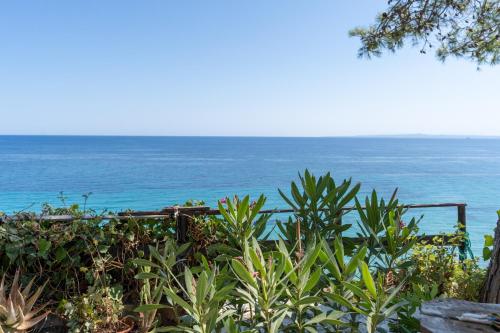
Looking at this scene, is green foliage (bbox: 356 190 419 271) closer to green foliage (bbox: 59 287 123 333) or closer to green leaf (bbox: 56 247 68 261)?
green foliage (bbox: 59 287 123 333)

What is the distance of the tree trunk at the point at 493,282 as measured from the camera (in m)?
2.63

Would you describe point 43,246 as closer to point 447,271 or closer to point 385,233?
point 385,233

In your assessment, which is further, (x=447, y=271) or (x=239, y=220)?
(x=447, y=271)

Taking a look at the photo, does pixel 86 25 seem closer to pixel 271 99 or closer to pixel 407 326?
pixel 271 99

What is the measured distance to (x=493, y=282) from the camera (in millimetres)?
2668

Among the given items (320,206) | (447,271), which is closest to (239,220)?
(320,206)

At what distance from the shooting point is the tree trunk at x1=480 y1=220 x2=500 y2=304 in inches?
103

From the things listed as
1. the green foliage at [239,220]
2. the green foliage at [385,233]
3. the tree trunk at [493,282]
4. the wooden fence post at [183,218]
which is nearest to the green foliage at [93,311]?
the wooden fence post at [183,218]

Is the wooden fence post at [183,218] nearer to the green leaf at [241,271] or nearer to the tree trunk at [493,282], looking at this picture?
the tree trunk at [493,282]

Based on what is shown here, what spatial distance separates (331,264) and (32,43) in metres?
51.2

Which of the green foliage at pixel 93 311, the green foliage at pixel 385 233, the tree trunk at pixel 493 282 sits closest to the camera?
the green foliage at pixel 385 233

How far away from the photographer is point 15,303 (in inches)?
86.3

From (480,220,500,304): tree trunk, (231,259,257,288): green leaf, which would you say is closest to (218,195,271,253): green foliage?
(231,259,257,288): green leaf

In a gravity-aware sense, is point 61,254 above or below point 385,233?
below
